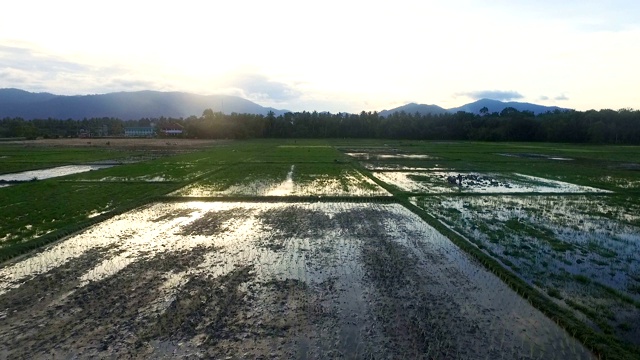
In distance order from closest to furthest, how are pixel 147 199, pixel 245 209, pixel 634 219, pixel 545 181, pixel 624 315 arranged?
pixel 624 315
pixel 634 219
pixel 245 209
pixel 147 199
pixel 545 181

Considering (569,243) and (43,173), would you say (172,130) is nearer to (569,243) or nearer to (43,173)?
(43,173)

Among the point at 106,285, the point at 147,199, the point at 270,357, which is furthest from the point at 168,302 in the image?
the point at 147,199

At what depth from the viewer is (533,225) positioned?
506 inches

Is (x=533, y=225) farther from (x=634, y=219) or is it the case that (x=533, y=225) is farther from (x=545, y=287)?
(x=545, y=287)

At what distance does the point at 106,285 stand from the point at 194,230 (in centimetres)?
436

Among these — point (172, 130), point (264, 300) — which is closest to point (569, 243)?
point (264, 300)

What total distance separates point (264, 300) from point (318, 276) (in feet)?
5.02

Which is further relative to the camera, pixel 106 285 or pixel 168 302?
pixel 106 285

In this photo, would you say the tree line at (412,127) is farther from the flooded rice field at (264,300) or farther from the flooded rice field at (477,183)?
the flooded rice field at (264,300)

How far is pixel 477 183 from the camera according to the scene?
73.4 feet

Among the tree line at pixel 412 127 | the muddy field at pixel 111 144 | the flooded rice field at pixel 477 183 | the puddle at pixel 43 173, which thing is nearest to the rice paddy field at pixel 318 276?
the flooded rice field at pixel 477 183

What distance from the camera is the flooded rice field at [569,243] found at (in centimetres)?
726

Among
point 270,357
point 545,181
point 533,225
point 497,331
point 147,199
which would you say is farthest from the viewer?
point 545,181

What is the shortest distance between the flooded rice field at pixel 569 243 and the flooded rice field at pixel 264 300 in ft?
3.25
